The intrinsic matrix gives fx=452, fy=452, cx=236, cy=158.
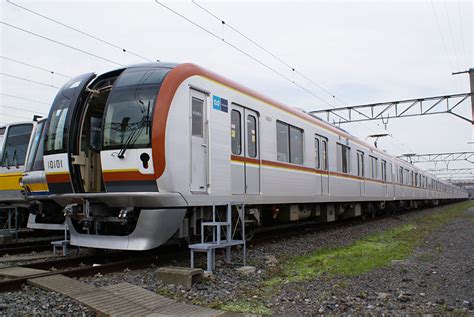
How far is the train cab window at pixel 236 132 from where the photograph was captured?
8172 millimetres

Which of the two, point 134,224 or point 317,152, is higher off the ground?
point 317,152

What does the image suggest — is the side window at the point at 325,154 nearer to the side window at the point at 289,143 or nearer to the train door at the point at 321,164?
the train door at the point at 321,164

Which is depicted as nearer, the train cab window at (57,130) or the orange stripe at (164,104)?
the orange stripe at (164,104)

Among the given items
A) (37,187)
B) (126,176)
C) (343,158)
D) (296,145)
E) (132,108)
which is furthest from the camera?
(343,158)

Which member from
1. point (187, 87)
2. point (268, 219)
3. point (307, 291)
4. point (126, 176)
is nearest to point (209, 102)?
point (187, 87)

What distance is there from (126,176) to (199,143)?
Answer: 4.14ft

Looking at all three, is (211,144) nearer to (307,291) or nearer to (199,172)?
(199,172)

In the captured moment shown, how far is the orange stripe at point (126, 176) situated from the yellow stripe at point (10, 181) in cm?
650

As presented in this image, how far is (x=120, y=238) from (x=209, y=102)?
2590 mm

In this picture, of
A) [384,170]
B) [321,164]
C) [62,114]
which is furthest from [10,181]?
[384,170]

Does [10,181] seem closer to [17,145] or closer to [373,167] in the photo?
[17,145]

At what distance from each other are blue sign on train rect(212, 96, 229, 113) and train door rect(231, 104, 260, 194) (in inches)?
12.9

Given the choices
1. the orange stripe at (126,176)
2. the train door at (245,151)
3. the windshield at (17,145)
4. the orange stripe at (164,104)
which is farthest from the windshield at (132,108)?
the windshield at (17,145)

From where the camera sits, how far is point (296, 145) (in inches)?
430
